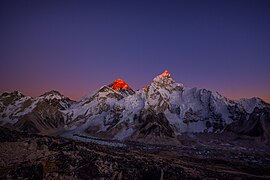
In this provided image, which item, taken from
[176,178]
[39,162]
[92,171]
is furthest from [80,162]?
[176,178]

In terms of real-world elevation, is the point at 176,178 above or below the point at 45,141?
below

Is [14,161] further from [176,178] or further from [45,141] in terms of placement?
[176,178]

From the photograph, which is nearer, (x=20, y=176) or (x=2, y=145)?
(x=20, y=176)

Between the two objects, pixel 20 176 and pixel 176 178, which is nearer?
pixel 20 176

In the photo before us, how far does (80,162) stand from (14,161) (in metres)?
9.39

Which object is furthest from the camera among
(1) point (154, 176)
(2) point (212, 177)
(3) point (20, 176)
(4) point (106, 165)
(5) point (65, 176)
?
(2) point (212, 177)

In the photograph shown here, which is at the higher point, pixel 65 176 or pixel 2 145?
pixel 2 145

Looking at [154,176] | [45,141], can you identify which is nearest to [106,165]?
[154,176]

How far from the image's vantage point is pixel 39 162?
39.1 meters

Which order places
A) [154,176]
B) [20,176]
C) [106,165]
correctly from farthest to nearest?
[106,165] < [154,176] < [20,176]

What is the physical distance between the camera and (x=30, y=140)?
149 ft

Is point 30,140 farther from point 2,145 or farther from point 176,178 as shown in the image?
point 176,178

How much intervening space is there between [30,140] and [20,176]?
10.7 metres

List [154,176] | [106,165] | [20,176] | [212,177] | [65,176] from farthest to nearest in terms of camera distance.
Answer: [212,177], [106,165], [154,176], [65,176], [20,176]
